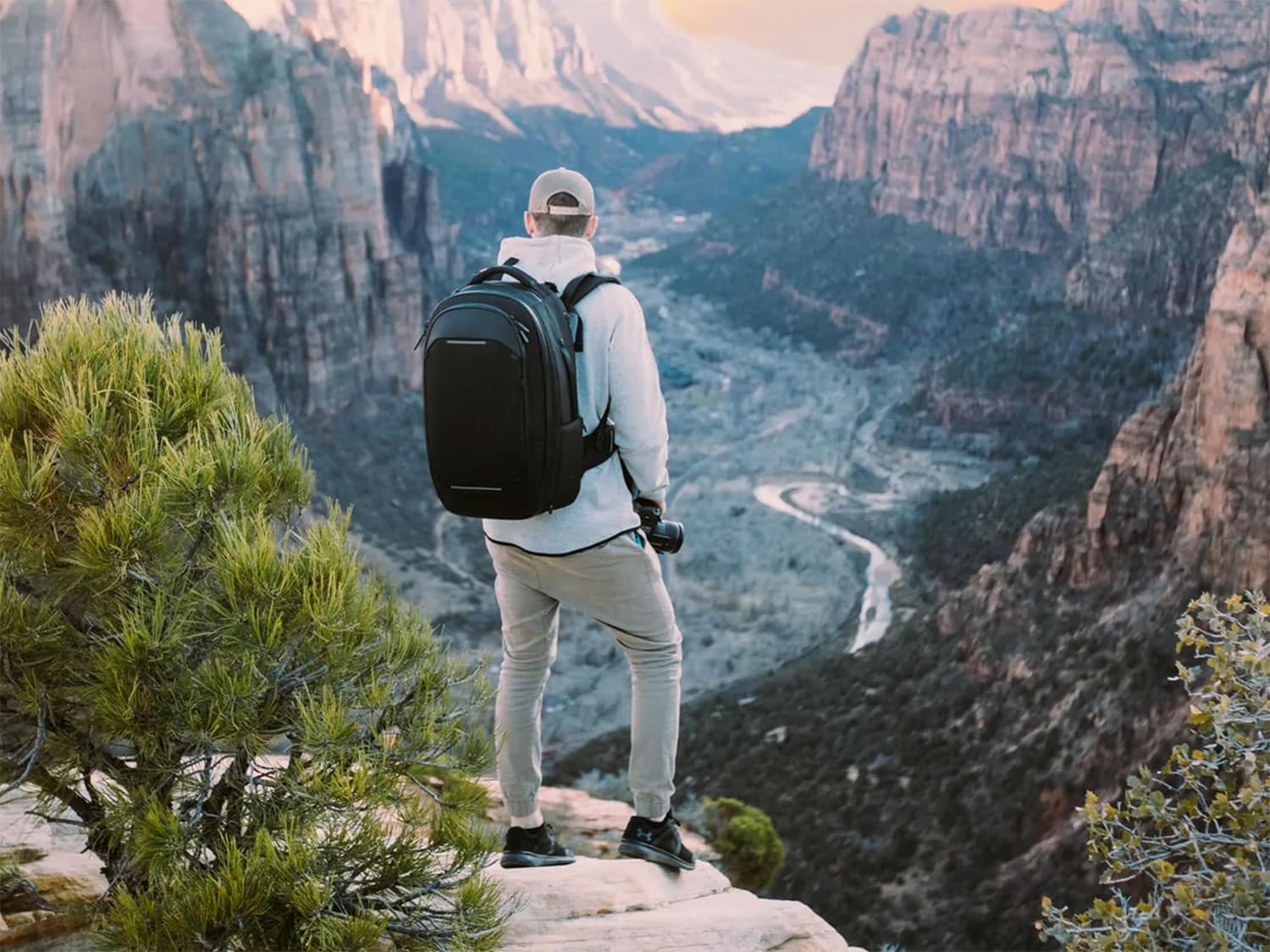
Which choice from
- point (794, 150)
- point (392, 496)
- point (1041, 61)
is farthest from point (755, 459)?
point (794, 150)

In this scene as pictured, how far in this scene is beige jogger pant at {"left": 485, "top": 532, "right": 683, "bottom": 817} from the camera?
4398mm

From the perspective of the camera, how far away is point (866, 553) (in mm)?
43750

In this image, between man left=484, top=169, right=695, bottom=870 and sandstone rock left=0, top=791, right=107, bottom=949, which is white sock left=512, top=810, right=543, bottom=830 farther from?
sandstone rock left=0, top=791, right=107, bottom=949

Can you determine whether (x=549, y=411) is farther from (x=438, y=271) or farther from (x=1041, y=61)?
(x=1041, y=61)

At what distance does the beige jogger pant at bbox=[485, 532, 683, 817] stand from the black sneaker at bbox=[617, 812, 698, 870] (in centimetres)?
8

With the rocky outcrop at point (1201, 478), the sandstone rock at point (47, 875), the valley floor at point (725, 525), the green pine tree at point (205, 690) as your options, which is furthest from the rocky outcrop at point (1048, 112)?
the sandstone rock at point (47, 875)

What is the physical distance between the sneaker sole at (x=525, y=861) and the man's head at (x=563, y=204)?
7.92 feet

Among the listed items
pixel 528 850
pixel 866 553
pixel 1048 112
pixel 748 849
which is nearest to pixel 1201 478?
pixel 748 849

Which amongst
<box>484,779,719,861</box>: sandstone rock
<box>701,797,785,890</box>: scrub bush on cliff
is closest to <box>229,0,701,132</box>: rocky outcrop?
<box>701,797,785,890</box>: scrub bush on cliff

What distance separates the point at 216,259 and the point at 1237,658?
38.7m

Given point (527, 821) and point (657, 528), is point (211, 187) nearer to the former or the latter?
point (527, 821)

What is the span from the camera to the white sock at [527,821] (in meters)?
4.96

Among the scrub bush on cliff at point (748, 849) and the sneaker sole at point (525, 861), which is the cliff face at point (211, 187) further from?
the sneaker sole at point (525, 861)

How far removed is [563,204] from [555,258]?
0.64 ft
